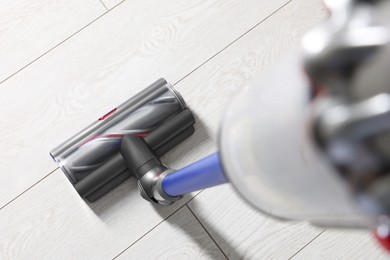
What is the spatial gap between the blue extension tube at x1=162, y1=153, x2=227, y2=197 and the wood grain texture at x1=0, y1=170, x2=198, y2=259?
0.52ft

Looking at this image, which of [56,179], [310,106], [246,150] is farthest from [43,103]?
A: [310,106]

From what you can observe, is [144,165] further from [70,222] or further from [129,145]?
[70,222]

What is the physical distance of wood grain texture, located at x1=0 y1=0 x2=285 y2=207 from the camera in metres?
1.09

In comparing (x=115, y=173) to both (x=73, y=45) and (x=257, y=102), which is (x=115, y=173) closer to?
(x=73, y=45)

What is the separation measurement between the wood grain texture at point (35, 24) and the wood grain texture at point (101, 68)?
0.9 inches

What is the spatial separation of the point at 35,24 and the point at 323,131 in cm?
93

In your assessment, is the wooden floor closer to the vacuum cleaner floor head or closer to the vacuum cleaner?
the vacuum cleaner floor head

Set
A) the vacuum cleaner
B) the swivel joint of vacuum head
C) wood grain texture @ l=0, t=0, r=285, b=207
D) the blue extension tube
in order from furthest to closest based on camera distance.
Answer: wood grain texture @ l=0, t=0, r=285, b=207
the swivel joint of vacuum head
the blue extension tube
the vacuum cleaner

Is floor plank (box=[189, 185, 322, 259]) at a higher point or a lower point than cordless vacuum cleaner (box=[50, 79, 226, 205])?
lower

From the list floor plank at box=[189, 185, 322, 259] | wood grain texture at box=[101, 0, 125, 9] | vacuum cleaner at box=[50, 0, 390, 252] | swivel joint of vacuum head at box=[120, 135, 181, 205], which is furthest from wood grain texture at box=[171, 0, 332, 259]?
vacuum cleaner at box=[50, 0, 390, 252]

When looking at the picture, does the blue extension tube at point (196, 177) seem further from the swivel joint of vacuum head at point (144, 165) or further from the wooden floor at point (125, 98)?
the wooden floor at point (125, 98)

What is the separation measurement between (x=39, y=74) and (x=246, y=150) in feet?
2.45

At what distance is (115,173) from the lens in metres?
1.03

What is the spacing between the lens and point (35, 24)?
3.79 ft
